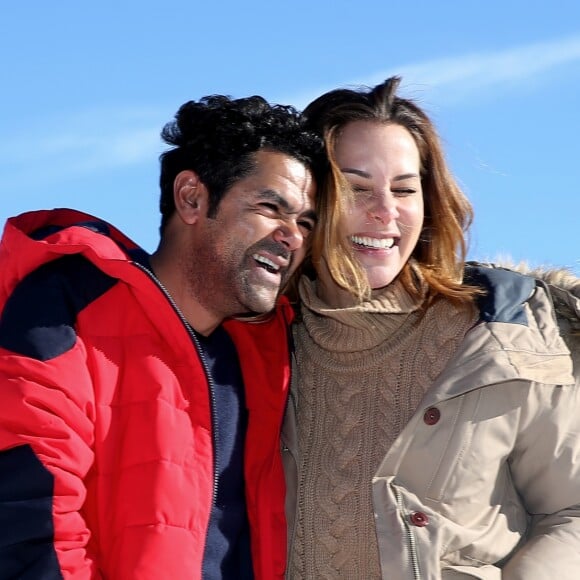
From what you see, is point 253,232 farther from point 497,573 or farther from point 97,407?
point 497,573

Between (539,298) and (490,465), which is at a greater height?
(539,298)

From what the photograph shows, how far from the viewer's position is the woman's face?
4.16m

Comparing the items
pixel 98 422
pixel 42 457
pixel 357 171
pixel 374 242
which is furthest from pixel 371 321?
pixel 42 457

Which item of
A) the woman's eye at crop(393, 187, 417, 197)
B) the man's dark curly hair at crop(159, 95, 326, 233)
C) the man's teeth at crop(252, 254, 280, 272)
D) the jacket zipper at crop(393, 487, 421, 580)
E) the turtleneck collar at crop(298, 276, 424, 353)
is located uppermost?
the man's dark curly hair at crop(159, 95, 326, 233)

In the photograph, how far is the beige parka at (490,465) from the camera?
3.72 metres

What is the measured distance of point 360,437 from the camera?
3.99m

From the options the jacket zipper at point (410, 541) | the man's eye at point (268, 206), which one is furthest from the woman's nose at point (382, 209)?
the jacket zipper at point (410, 541)

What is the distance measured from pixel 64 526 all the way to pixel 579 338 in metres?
1.91

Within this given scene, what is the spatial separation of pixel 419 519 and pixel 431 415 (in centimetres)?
35

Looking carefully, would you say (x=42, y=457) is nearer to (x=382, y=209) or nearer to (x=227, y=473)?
(x=227, y=473)

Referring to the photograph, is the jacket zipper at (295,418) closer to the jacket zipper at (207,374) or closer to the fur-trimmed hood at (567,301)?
the jacket zipper at (207,374)

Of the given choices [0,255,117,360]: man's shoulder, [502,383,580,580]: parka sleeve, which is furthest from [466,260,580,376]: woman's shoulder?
[0,255,117,360]: man's shoulder

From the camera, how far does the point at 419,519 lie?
146 inches

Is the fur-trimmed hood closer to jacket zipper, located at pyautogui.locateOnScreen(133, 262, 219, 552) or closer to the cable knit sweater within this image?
the cable knit sweater
